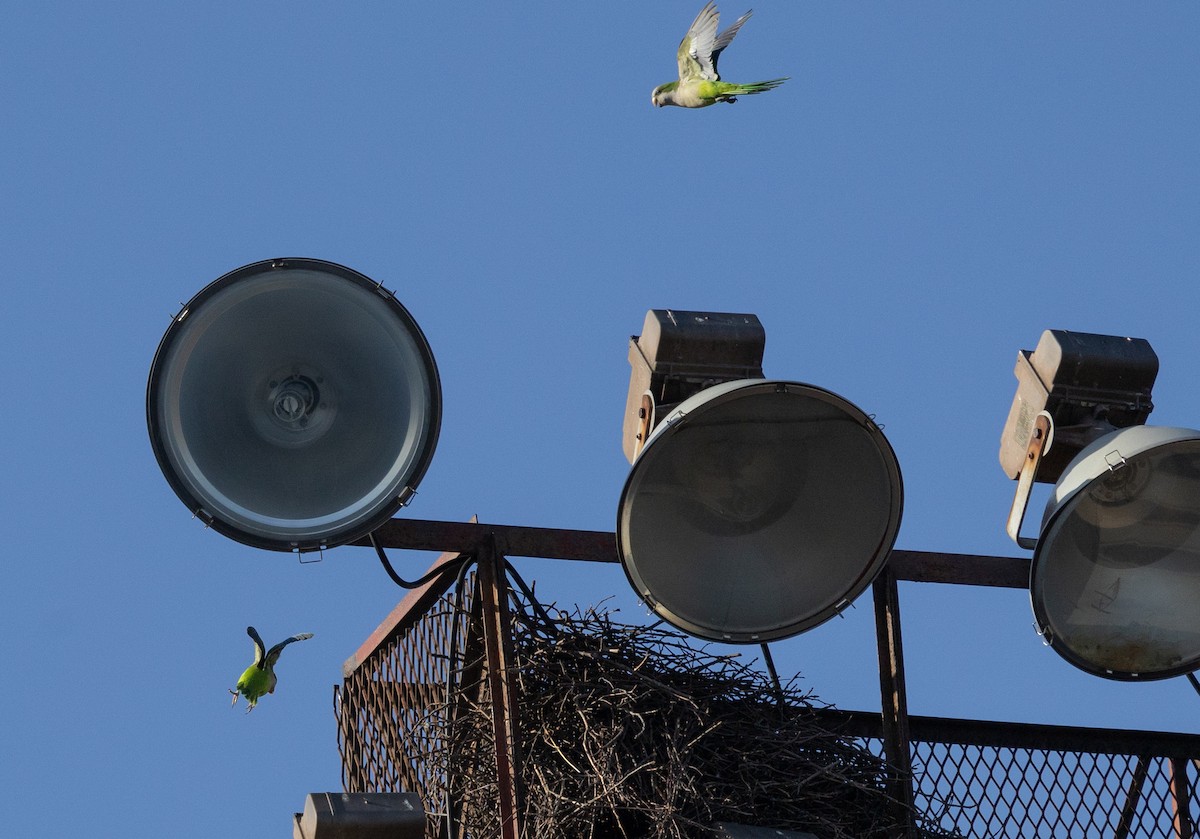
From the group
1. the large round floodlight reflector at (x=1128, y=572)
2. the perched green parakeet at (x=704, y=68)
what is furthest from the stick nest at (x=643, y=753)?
the perched green parakeet at (x=704, y=68)

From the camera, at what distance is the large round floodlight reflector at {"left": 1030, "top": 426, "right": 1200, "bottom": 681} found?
6223 mm

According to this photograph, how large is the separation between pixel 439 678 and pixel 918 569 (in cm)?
164

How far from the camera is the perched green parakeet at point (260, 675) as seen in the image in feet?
20.3

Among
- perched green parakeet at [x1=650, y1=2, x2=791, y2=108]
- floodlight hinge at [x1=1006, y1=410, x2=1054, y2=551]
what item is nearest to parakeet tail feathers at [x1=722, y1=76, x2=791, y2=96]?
perched green parakeet at [x1=650, y1=2, x2=791, y2=108]

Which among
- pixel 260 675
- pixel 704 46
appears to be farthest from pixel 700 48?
pixel 260 675

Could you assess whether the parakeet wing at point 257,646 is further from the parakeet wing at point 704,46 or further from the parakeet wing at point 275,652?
the parakeet wing at point 704,46

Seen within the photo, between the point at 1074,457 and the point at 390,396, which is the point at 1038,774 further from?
the point at 390,396

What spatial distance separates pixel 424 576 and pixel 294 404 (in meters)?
0.76

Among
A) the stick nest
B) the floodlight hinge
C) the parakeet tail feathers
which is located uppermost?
the parakeet tail feathers

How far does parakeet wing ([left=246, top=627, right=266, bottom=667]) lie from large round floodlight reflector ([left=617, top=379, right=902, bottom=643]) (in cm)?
124

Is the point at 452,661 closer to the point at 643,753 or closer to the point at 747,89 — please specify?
the point at 643,753

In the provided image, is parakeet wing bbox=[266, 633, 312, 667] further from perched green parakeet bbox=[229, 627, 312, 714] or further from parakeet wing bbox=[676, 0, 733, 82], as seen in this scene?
parakeet wing bbox=[676, 0, 733, 82]

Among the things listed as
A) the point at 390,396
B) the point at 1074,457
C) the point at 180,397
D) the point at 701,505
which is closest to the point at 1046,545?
the point at 1074,457

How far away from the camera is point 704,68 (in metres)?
8.00
